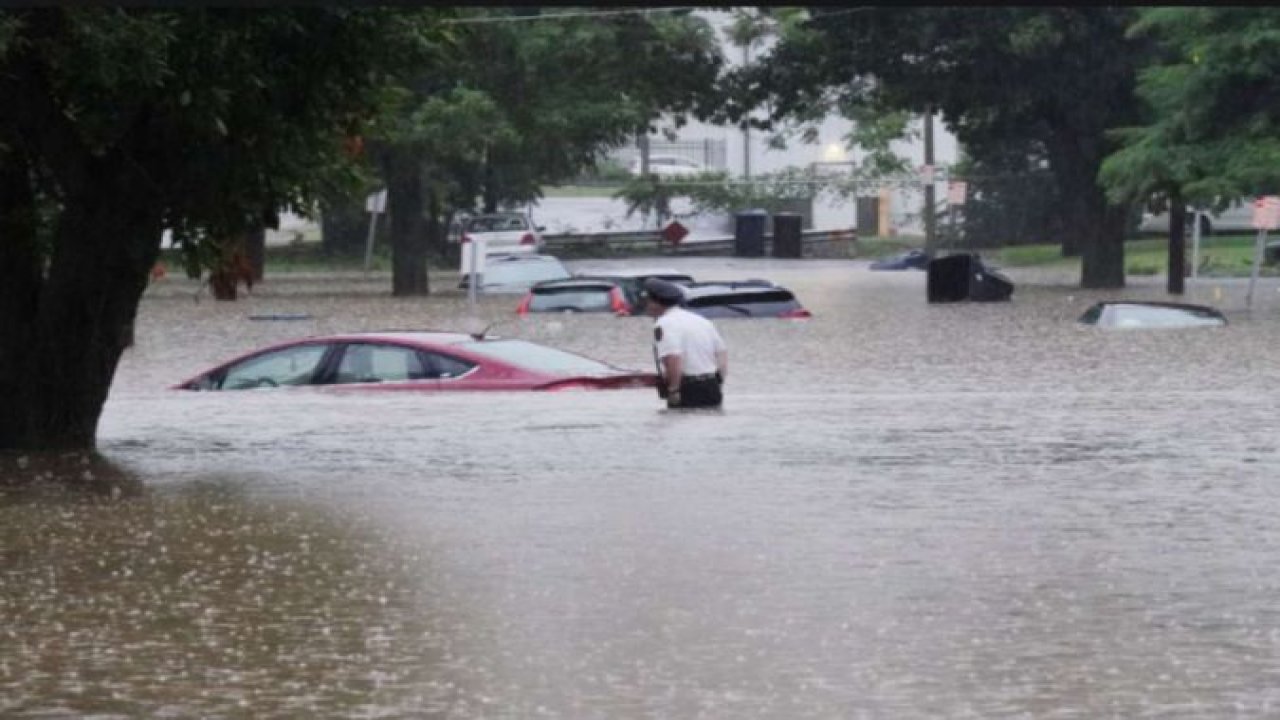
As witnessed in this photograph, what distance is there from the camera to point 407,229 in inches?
2309

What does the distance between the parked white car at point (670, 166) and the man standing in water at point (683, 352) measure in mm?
64450

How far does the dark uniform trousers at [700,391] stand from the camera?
76.8 feet

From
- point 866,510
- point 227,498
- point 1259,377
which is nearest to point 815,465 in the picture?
point 866,510

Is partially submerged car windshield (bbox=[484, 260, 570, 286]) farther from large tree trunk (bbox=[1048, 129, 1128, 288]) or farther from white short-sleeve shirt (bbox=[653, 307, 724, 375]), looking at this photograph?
white short-sleeve shirt (bbox=[653, 307, 724, 375])

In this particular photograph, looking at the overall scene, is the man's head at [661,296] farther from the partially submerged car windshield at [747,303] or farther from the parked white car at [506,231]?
the parked white car at [506,231]

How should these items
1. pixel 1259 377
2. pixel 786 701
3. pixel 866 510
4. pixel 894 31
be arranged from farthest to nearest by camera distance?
pixel 894 31, pixel 1259 377, pixel 866 510, pixel 786 701

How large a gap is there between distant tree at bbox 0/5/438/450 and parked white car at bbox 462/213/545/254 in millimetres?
48740

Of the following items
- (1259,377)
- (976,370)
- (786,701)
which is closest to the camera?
(786,701)

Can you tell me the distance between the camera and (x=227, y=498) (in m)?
19.2

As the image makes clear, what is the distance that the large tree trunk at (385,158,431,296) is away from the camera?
191 ft

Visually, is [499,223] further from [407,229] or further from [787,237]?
[407,229]

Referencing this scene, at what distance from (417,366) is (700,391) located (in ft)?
13.7

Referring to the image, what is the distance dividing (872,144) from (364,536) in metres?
74.2

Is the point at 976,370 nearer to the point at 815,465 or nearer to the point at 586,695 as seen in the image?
the point at 815,465
